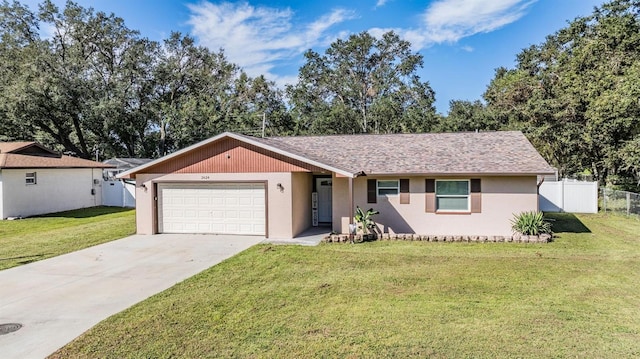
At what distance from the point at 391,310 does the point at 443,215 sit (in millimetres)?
7759

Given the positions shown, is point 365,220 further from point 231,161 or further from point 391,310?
point 391,310

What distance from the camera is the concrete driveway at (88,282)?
5836 millimetres

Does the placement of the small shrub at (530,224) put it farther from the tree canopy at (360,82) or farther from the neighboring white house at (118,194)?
the tree canopy at (360,82)

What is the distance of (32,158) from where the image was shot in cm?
2066

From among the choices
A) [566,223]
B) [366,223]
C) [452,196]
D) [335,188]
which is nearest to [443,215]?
[452,196]

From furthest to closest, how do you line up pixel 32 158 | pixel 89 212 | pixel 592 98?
1. pixel 592 98
2. pixel 89 212
3. pixel 32 158

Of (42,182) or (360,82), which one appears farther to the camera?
(360,82)

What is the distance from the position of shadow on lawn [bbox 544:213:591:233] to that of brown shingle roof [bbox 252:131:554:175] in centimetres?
316

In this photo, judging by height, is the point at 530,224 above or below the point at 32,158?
below

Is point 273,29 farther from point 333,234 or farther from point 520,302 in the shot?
point 520,302

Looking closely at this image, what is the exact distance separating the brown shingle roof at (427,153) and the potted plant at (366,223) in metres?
1.46

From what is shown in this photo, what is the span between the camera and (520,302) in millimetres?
6855

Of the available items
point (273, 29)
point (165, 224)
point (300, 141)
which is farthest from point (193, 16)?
point (165, 224)

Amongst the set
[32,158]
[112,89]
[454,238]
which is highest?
[112,89]
